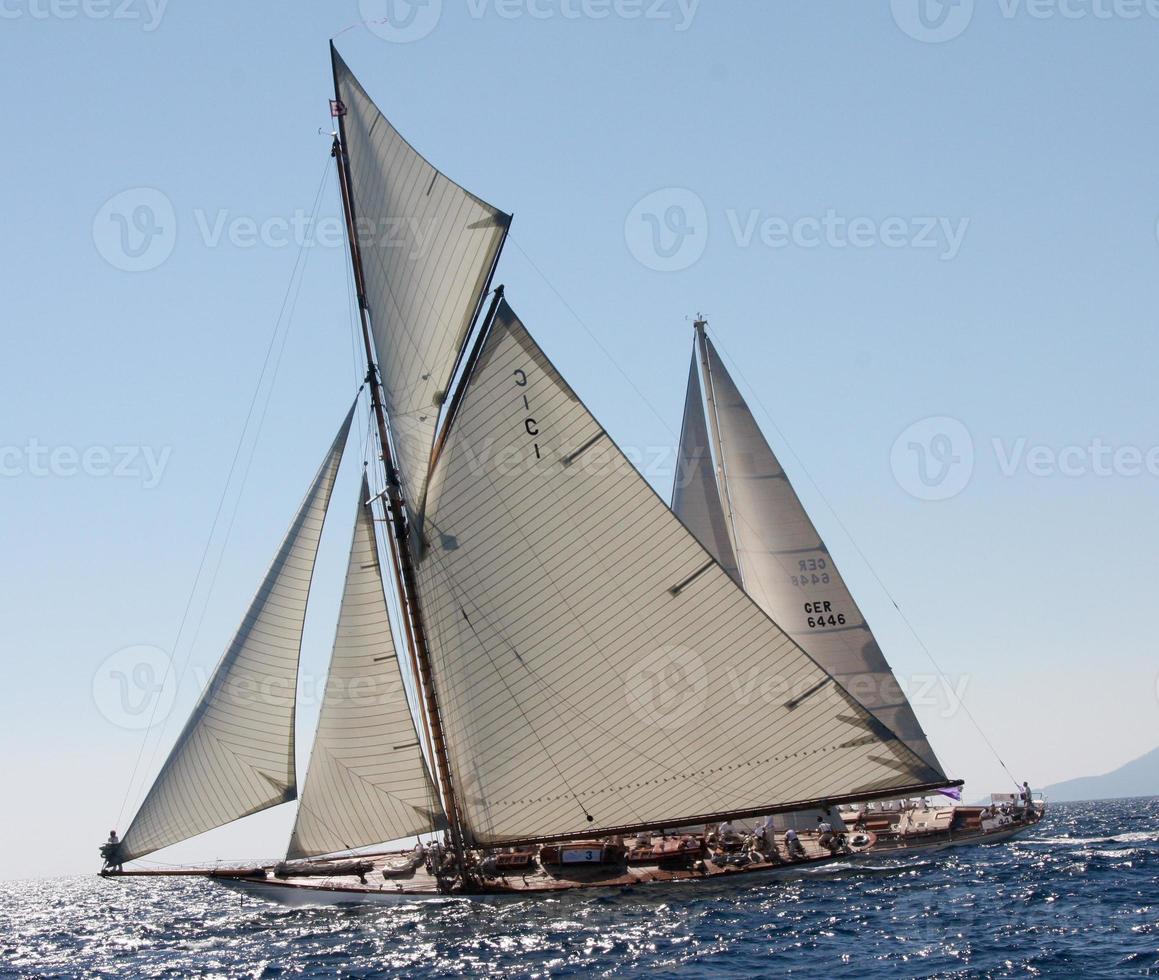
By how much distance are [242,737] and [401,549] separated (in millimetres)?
7167

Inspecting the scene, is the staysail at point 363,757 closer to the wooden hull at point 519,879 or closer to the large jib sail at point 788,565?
the wooden hull at point 519,879

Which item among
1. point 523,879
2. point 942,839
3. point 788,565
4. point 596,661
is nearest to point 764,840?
point 523,879

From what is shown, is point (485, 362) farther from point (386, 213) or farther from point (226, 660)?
point (226, 660)

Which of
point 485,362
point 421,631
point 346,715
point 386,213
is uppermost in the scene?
point 386,213

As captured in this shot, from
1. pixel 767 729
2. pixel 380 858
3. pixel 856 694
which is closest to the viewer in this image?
pixel 767 729

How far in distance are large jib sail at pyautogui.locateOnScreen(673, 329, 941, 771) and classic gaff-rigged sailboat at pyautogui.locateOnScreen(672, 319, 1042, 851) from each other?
1.5 inches

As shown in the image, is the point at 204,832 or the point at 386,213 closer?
the point at 204,832

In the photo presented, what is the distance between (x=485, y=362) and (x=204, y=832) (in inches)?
573

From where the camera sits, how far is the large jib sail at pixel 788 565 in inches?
1908

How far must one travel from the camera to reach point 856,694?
158 ft

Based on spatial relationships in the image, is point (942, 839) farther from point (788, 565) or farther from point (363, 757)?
point (363, 757)

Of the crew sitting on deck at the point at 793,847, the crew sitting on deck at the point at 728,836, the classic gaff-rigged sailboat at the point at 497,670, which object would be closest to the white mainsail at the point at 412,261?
the classic gaff-rigged sailboat at the point at 497,670

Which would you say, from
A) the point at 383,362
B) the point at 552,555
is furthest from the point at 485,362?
the point at 552,555

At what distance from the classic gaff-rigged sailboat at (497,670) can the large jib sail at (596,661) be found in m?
0.06
